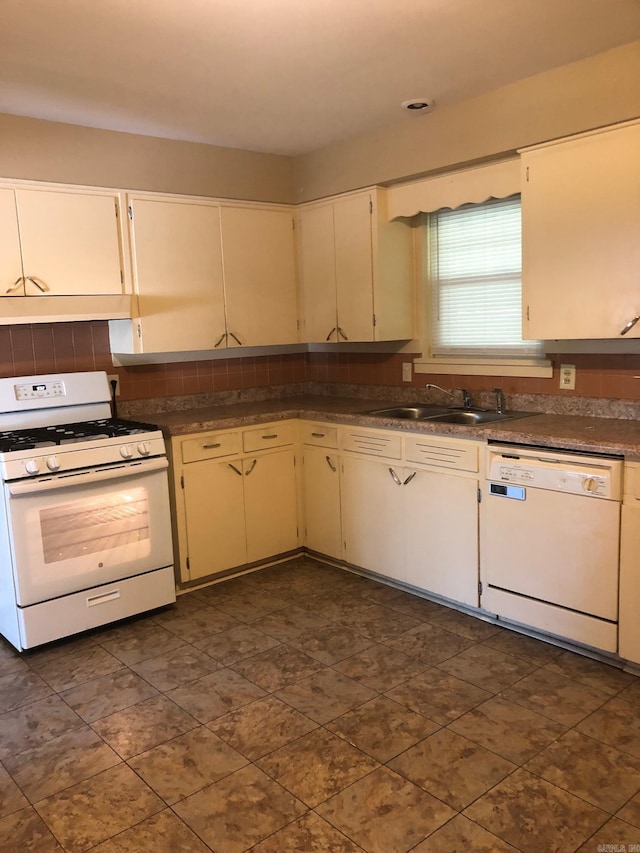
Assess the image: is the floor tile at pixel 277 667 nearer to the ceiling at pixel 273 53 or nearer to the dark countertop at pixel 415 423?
the dark countertop at pixel 415 423

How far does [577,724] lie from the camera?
234 centimetres

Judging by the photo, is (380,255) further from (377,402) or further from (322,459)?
(322,459)

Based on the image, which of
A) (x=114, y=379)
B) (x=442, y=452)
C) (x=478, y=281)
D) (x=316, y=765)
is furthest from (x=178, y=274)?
(x=316, y=765)

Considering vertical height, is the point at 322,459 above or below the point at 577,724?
above

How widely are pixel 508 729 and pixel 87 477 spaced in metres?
2.05

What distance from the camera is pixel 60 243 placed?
3367mm

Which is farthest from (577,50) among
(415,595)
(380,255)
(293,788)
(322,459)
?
(293,788)

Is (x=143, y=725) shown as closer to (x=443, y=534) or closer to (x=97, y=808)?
(x=97, y=808)

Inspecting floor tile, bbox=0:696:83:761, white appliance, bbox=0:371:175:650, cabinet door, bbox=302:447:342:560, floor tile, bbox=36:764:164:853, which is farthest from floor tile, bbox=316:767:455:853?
cabinet door, bbox=302:447:342:560

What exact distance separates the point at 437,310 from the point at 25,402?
233 cm

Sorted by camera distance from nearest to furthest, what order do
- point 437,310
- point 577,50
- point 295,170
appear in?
point 577,50 → point 437,310 → point 295,170

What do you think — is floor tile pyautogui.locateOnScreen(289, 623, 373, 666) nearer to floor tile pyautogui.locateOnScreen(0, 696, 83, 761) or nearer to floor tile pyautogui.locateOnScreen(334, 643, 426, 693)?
floor tile pyautogui.locateOnScreen(334, 643, 426, 693)

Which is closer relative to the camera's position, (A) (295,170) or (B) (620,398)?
(B) (620,398)

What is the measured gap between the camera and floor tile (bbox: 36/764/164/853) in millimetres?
1941
